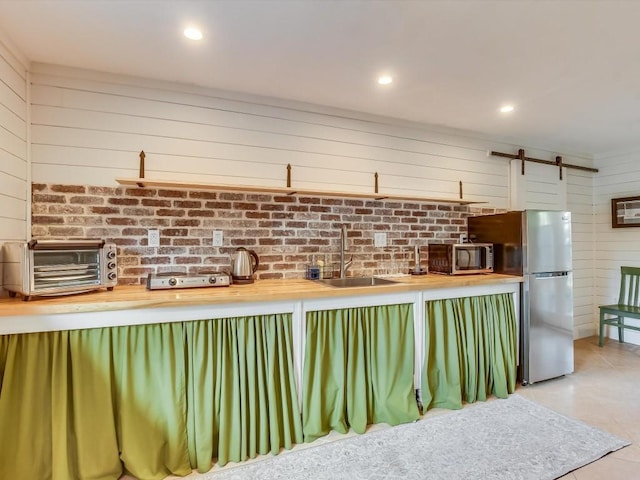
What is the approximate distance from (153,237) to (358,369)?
5.50 feet


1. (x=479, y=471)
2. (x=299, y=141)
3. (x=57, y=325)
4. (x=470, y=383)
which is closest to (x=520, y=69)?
(x=299, y=141)

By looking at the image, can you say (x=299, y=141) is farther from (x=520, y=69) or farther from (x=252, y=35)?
(x=520, y=69)

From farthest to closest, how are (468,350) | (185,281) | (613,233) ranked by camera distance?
(613,233) < (468,350) < (185,281)

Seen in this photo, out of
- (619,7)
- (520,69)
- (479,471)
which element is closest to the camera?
(619,7)

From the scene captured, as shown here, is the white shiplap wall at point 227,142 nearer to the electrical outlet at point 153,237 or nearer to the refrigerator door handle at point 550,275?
the electrical outlet at point 153,237

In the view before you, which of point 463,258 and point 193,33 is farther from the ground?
point 193,33

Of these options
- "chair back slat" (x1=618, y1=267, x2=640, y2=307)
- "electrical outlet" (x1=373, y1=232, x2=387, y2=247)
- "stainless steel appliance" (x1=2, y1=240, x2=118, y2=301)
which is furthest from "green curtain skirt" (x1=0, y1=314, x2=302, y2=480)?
"chair back slat" (x1=618, y1=267, x2=640, y2=307)

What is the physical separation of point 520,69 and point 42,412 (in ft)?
11.0

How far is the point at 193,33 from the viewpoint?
1767mm

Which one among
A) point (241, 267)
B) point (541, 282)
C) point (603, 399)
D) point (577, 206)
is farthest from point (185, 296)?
point (577, 206)

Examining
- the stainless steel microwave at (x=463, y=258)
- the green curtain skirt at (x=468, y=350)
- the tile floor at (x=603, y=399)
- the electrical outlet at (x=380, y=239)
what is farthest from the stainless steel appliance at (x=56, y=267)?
the stainless steel microwave at (x=463, y=258)

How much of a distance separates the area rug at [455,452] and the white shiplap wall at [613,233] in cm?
275

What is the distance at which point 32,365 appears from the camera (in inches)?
60.5

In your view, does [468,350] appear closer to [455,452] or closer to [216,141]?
[455,452]
